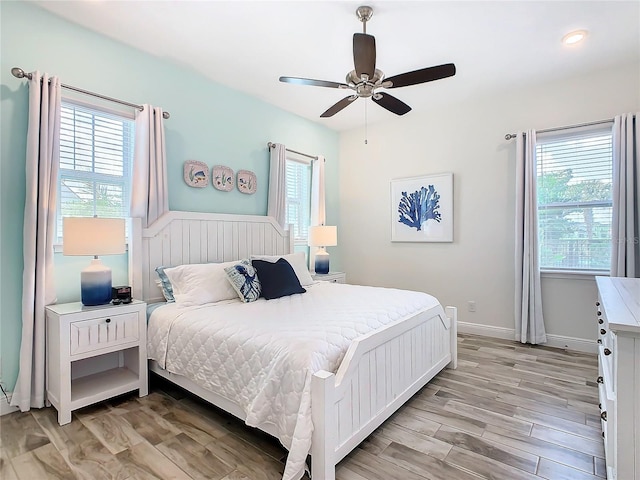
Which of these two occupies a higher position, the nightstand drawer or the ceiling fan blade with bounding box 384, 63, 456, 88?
the ceiling fan blade with bounding box 384, 63, 456, 88

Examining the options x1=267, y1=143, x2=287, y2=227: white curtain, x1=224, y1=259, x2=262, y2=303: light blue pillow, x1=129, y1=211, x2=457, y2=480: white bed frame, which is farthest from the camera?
x1=267, y1=143, x2=287, y2=227: white curtain

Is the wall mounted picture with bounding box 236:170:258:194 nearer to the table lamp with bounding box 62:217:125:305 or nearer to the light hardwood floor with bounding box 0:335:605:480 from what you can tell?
the table lamp with bounding box 62:217:125:305

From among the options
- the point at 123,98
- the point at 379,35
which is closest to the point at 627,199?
the point at 379,35

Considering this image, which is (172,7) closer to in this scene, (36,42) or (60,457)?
(36,42)

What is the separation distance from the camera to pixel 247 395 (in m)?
1.84

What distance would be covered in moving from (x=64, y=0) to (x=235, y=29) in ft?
3.74

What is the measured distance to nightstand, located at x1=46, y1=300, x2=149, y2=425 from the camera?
7.20ft

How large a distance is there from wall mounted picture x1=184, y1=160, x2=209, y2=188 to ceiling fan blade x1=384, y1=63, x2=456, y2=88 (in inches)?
80.3

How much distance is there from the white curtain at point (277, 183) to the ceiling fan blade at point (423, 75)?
6.57ft

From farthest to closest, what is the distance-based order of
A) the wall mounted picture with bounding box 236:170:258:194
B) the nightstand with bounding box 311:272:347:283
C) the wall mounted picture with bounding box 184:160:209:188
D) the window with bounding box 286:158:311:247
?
the window with bounding box 286:158:311:247 → the nightstand with bounding box 311:272:347:283 → the wall mounted picture with bounding box 236:170:258:194 → the wall mounted picture with bounding box 184:160:209:188

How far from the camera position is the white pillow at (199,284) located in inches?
106

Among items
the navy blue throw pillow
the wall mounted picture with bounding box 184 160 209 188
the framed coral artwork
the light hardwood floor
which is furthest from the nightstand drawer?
the framed coral artwork

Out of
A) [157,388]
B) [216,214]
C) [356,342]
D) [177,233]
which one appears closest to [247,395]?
[356,342]

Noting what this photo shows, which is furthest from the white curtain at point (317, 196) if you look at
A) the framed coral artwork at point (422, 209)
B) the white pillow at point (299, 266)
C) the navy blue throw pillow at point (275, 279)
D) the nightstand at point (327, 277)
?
the navy blue throw pillow at point (275, 279)
